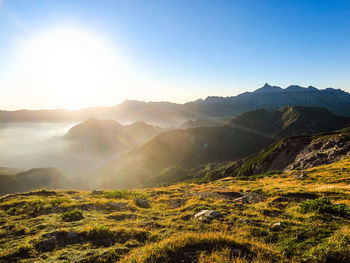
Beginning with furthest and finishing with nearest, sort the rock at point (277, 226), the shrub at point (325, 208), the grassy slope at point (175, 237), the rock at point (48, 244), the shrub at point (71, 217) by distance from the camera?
the shrub at point (71, 217)
the shrub at point (325, 208)
the rock at point (277, 226)
the rock at point (48, 244)
the grassy slope at point (175, 237)

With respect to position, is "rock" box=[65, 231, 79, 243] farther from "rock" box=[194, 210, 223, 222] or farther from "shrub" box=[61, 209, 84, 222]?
"rock" box=[194, 210, 223, 222]

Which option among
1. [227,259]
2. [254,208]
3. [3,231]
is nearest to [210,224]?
[227,259]

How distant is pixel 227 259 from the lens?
551cm

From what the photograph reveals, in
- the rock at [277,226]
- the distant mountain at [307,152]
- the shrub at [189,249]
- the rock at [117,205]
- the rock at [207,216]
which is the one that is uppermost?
the shrub at [189,249]

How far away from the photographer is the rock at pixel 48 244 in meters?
7.23

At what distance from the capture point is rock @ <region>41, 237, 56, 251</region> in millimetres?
7234

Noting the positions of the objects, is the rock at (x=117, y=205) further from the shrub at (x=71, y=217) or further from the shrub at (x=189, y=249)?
the shrub at (x=189, y=249)

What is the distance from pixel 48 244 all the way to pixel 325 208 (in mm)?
14824

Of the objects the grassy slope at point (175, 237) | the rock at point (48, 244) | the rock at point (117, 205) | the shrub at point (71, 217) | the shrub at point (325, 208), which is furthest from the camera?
the rock at point (117, 205)

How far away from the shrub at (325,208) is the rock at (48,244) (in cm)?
1394

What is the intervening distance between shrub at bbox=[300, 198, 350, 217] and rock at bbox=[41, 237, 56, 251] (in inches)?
549

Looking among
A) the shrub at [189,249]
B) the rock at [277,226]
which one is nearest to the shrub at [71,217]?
the shrub at [189,249]

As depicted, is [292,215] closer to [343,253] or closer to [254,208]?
[254,208]

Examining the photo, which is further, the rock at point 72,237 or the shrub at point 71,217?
the shrub at point 71,217
